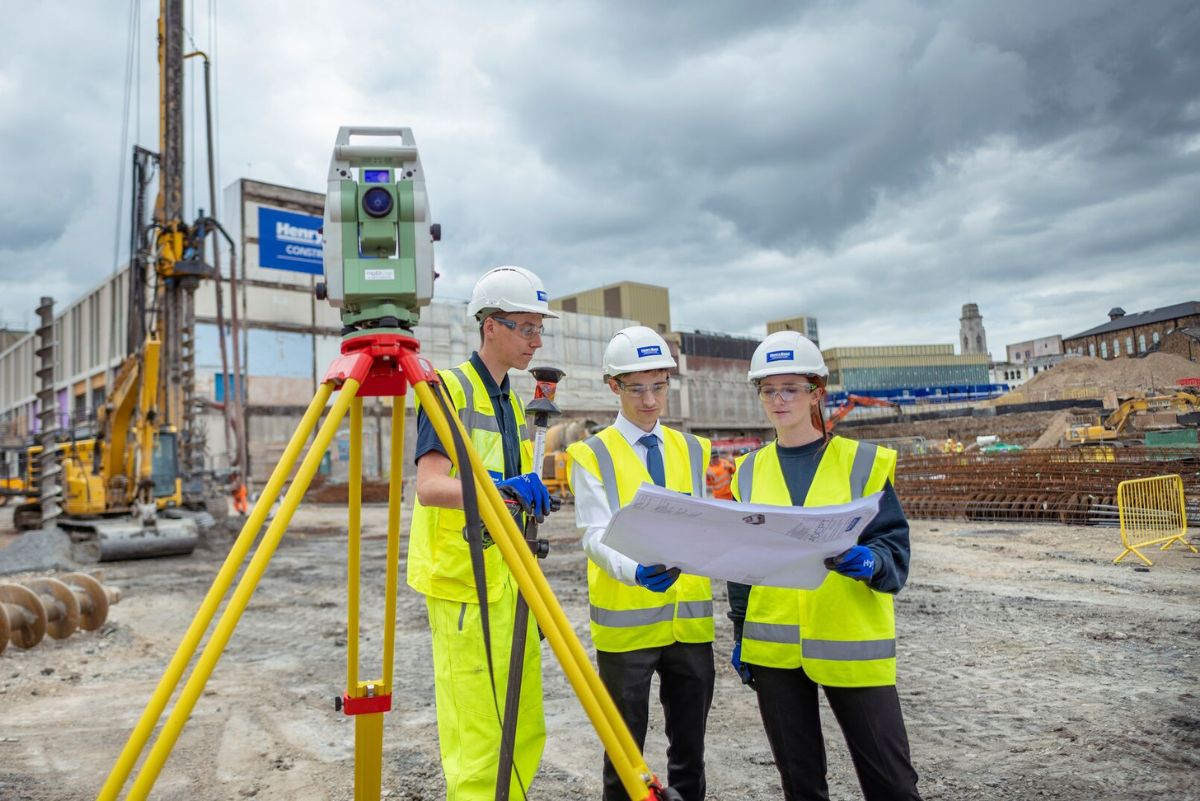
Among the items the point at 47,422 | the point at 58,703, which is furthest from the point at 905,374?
the point at 58,703

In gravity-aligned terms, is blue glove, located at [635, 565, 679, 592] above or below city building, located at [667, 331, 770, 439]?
below

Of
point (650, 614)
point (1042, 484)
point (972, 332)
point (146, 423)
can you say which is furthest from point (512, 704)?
point (972, 332)

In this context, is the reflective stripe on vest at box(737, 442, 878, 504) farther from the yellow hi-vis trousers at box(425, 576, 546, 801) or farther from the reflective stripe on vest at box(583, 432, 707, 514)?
the yellow hi-vis trousers at box(425, 576, 546, 801)

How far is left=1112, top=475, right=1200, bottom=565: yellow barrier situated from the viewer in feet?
33.1

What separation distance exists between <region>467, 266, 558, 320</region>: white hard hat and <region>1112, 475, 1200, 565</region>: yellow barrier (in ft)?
32.5

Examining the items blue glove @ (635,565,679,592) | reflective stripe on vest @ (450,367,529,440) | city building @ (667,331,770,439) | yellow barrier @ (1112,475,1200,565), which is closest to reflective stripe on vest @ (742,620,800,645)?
blue glove @ (635,565,679,592)

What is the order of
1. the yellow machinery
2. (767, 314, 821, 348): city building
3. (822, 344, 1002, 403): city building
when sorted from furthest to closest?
(822, 344, 1002, 403): city building < (767, 314, 821, 348): city building < the yellow machinery

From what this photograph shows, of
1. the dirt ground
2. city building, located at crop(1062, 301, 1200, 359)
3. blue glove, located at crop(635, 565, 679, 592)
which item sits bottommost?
the dirt ground

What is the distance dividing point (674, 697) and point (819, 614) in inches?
25.1

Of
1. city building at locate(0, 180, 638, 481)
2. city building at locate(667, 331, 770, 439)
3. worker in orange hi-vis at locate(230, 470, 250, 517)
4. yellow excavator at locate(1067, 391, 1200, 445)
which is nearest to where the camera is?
worker in orange hi-vis at locate(230, 470, 250, 517)

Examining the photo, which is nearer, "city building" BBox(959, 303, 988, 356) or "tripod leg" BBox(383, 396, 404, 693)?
"tripod leg" BBox(383, 396, 404, 693)

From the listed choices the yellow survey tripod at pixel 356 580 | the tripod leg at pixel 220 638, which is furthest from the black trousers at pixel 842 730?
the tripod leg at pixel 220 638

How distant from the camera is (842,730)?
7.79ft

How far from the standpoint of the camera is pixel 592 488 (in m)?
2.65
